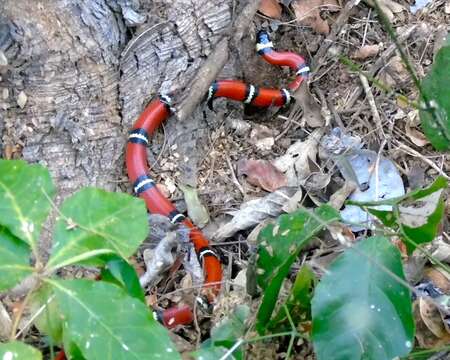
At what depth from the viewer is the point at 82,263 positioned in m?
1.71

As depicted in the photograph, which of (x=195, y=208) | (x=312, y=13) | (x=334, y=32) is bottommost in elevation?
(x=195, y=208)

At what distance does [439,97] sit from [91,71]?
198 cm

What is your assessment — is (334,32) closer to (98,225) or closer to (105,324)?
(98,225)

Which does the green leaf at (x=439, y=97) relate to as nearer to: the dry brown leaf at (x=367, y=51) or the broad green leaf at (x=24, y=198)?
the broad green leaf at (x=24, y=198)

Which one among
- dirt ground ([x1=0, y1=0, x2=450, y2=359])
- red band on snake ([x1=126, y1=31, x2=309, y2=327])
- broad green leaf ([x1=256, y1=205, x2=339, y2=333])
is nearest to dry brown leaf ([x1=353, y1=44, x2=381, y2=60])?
dirt ground ([x1=0, y1=0, x2=450, y2=359])

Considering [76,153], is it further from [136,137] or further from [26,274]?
[26,274]

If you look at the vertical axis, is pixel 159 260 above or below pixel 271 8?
below

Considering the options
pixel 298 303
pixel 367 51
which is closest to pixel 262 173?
pixel 367 51

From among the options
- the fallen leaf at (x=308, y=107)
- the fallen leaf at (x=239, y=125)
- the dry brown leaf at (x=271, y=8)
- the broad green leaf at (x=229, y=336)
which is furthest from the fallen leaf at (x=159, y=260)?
the dry brown leaf at (x=271, y=8)

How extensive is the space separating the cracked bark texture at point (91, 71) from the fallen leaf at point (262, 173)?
0.28m

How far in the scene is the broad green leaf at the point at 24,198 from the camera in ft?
5.50

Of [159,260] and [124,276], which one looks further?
[159,260]

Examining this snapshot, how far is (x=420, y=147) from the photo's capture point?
3.51 m

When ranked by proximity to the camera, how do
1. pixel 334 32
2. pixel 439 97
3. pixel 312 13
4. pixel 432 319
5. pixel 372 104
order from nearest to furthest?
1. pixel 439 97
2. pixel 432 319
3. pixel 372 104
4. pixel 334 32
5. pixel 312 13
